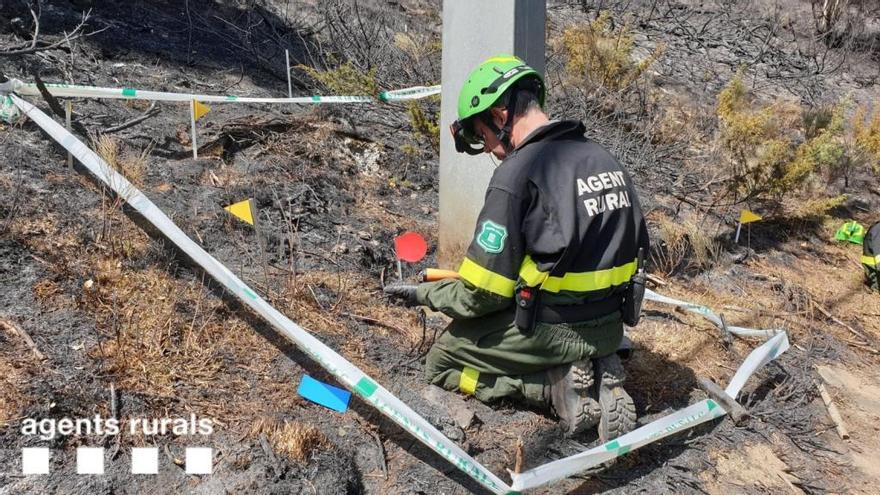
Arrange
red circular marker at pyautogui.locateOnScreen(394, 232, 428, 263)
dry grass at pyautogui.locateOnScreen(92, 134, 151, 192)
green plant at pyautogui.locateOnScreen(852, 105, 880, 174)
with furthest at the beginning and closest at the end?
green plant at pyautogui.locateOnScreen(852, 105, 880, 174), dry grass at pyautogui.locateOnScreen(92, 134, 151, 192), red circular marker at pyautogui.locateOnScreen(394, 232, 428, 263)

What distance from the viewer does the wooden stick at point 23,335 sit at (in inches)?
106

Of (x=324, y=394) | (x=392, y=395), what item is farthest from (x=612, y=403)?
(x=324, y=394)

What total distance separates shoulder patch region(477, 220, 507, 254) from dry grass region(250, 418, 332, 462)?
0.99m

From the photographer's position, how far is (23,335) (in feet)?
9.11

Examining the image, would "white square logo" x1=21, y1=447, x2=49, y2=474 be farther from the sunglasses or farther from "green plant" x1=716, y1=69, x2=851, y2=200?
"green plant" x1=716, y1=69, x2=851, y2=200

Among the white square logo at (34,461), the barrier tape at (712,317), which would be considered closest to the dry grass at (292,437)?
the white square logo at (34,461)

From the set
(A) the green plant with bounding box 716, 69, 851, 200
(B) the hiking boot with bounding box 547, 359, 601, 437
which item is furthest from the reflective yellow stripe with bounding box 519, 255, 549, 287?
(A) the green plant with bounding box 716, 69, 851, 200

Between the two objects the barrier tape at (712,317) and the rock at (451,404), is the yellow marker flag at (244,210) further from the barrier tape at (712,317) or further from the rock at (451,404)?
the barrier tape at (712,317)

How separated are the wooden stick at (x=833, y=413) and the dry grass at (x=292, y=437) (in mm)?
2616

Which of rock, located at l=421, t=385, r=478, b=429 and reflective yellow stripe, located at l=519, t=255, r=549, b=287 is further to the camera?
rock, located at l=421, t=385, r=478, b=429

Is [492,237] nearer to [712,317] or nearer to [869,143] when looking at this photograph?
[712,317]

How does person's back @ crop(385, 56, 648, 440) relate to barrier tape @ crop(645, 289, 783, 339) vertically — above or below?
above

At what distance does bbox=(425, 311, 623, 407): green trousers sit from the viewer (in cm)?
291

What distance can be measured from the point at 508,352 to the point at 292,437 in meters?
0.99
